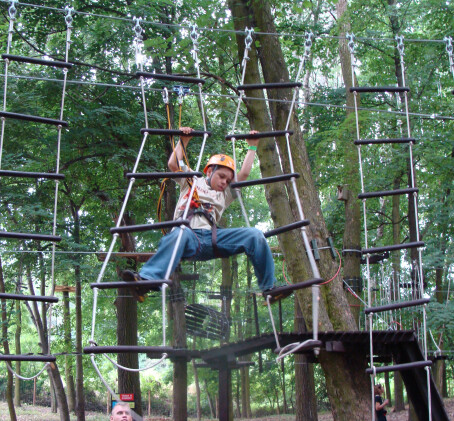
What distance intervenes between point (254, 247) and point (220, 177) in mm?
675

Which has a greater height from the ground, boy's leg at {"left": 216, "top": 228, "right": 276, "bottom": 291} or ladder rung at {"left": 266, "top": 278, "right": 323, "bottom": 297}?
boy's leg at {"left": 216, "top": 228, "right": 276, "bottom": 291}

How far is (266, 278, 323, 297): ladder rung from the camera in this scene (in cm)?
370

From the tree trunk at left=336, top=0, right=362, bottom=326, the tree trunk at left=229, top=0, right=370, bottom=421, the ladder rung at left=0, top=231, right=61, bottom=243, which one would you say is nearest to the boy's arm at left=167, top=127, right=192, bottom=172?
the ladder rung at left=0, top=231, right=61, bottom=243

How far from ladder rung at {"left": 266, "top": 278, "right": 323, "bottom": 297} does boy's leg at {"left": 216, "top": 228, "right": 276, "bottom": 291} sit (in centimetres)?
9

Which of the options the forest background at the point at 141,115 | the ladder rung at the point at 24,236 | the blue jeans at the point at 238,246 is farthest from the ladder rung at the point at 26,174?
the forest background at the point at 141,115

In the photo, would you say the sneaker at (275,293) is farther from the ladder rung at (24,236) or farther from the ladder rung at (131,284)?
the ladder rung at (24,236)

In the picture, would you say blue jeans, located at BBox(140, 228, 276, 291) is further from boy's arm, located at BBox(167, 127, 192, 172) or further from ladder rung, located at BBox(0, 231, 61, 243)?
ladder rung, located at BBox(0, 231, 61, 243)

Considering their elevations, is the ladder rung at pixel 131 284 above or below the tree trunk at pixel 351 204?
below

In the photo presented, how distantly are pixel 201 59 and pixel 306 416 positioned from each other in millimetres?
6892

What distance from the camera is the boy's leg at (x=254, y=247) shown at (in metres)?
4.20

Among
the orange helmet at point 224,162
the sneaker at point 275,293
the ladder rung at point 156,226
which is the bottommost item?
the sneaker at point 275,293

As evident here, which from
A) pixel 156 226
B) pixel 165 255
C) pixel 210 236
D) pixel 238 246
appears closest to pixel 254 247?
pixel 238 246

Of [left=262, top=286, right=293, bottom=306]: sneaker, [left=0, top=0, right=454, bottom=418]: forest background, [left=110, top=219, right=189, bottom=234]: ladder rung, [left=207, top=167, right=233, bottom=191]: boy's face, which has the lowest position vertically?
[left=262, top=286, right=293, bottom=306]: sneaker

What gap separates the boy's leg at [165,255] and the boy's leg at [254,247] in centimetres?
24
